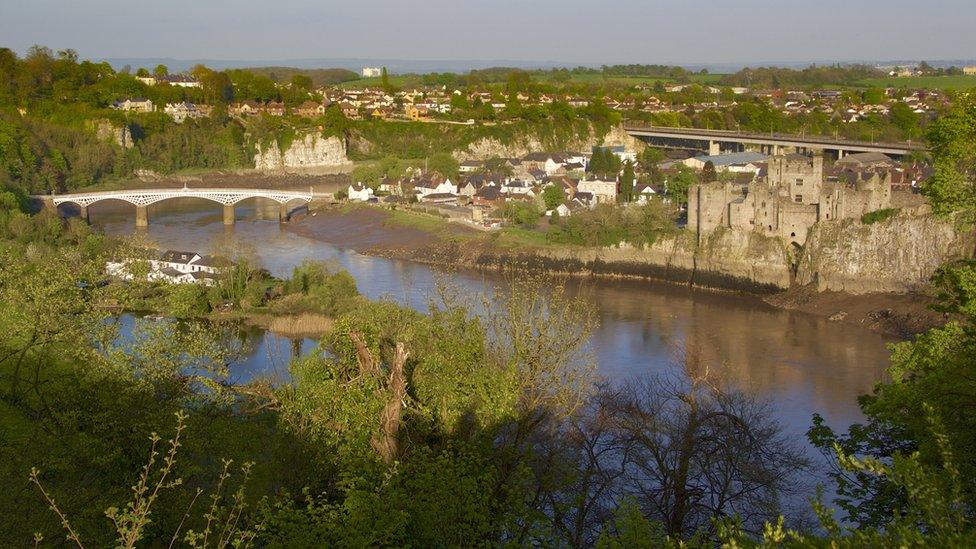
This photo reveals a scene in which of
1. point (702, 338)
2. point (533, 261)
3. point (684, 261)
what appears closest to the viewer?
point (702, 338)

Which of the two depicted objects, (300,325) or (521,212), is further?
(521,212)

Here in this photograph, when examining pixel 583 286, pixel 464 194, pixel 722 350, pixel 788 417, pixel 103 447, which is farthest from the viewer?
pixel 464 194

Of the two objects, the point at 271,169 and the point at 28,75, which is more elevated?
the point at 28,75

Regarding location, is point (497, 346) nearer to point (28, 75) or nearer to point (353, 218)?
point (353, 218)

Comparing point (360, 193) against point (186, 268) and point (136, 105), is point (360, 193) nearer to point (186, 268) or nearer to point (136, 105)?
point (186, 268)

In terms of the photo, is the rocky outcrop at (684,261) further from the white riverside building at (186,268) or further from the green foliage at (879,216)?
the white riverside building at (186,268)

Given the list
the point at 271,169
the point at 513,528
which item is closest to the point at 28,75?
the point at 271,169

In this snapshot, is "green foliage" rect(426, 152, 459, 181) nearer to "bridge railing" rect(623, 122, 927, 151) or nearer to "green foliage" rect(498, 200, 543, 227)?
"green foliage" rect(498, 200, 543, 227)

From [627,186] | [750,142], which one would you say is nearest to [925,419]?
[627,186]
